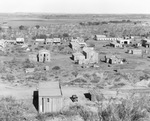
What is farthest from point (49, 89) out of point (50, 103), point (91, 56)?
point (91, 56)

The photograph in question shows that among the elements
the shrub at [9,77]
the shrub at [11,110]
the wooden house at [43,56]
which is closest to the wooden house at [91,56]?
the wooden house at [43,56]

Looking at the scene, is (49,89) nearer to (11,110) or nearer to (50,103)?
(50,103)

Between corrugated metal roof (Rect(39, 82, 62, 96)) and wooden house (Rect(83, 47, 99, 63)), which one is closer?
corrugated metal roof (Rect(39, 82, 62, 96))

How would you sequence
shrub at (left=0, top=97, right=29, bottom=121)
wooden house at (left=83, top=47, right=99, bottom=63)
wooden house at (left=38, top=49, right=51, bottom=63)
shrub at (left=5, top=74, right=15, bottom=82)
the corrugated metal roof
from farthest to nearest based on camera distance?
wooden house at (left=83, top=47, right=99, bottom=63) < wooden house at (left=38, top=49, right=51, bottom=63) < shrub at (left=5, top=74, right=15, bottom=82) < the corrugated metal roof < shrub at (left=0, top=97, right=29, bottom=121)

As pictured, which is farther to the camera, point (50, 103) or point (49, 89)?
point (49, 89)

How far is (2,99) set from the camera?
25.4m

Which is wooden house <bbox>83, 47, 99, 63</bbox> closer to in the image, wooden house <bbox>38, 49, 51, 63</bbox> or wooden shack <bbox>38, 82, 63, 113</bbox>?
wooden house <bbox>38, 49, 51, 63</bbox>

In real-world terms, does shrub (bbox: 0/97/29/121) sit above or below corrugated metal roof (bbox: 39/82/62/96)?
below

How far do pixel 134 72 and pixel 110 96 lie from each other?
40.2 feet

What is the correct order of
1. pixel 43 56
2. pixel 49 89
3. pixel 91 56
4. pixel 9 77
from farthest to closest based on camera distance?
pixel 91 56, pixel 43 56, pixel 9 77, pixel 49 89

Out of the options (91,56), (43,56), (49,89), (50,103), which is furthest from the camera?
(91,56)

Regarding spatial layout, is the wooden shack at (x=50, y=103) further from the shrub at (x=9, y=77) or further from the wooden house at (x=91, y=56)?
the wooden house at (x=91, y=56)

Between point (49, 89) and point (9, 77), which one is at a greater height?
point (49, 89)

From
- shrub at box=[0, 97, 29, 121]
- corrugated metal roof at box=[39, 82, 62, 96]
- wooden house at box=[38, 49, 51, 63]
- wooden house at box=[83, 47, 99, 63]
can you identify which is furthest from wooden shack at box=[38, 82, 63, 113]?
wooden house at box=[83, 47, 99, 63]
